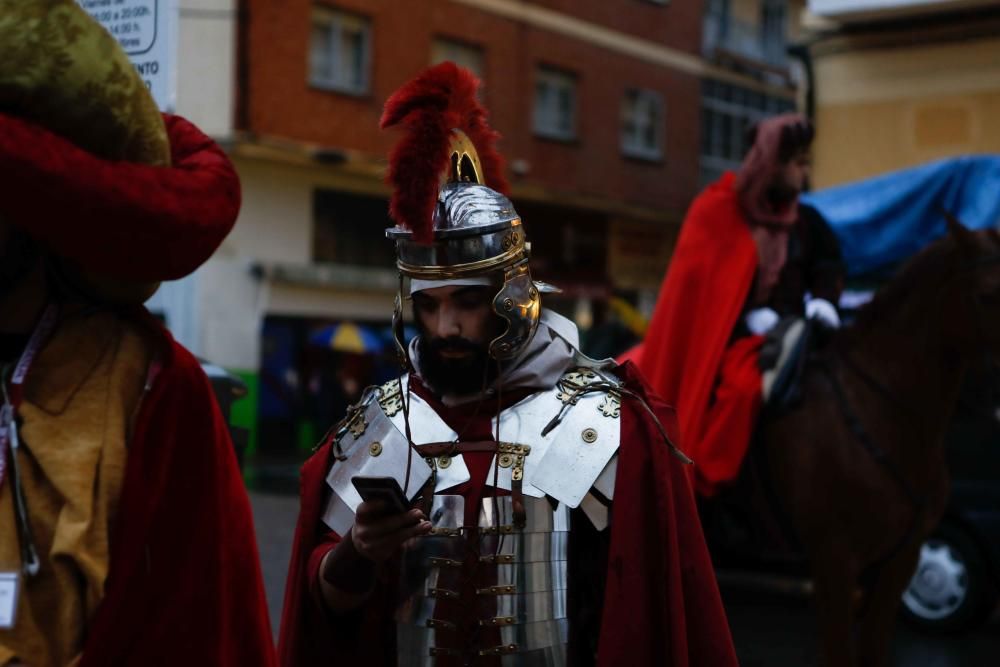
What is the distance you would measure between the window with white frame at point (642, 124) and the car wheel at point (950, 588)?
17.9 m

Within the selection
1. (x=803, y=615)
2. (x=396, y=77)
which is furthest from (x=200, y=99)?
(x=803, y=615)

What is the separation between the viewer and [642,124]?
26156 millimetres

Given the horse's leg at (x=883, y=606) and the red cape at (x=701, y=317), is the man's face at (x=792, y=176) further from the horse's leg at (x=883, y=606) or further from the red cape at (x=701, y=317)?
the horse's leg at (x=883, y=606)

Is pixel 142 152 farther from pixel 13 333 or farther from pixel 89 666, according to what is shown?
pixel 89 666

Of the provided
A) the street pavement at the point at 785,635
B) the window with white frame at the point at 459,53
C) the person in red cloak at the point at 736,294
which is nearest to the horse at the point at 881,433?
the person in red cloak at the point at 736,294

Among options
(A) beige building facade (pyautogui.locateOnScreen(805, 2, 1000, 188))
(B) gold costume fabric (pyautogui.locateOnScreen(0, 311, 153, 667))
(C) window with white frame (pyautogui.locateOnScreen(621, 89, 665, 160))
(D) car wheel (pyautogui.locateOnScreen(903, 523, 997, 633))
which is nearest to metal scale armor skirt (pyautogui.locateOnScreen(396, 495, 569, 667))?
(B) gold costume fabric (pyautogui.locateOnScreen(0, 311, 153, 667))

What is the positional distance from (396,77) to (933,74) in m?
9.34

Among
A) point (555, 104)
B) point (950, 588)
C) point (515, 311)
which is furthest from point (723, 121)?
point (515, 311)

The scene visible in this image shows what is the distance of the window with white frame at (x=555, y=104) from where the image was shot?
23.8m

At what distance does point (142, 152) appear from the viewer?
204 cm

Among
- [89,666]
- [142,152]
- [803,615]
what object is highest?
[142,152]

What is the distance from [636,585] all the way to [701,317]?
3.48 m

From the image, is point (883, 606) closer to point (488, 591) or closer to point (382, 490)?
point (488, 591)

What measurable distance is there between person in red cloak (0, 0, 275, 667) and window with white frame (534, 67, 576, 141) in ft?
71.4
